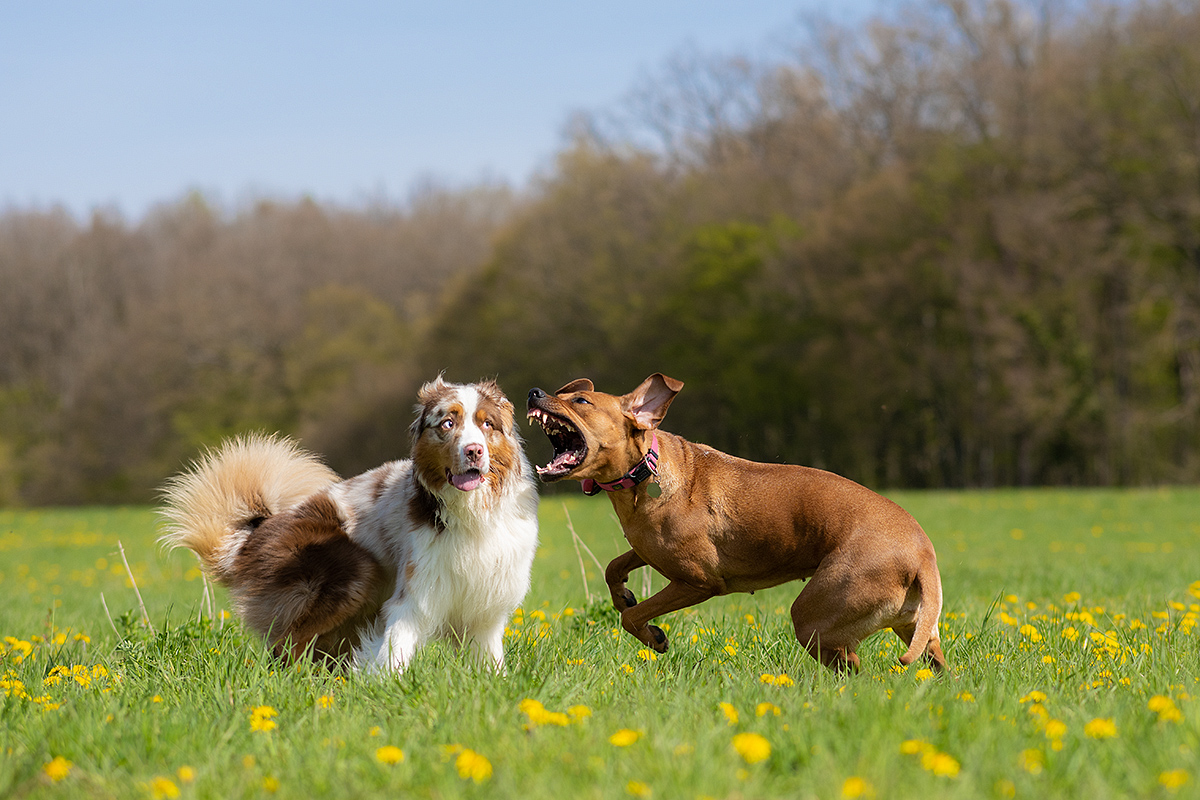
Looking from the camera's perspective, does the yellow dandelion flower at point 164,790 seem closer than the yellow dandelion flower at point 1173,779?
No

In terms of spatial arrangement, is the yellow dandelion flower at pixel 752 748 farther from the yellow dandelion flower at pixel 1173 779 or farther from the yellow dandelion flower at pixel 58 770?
the yellow dandelion flower at pixel 58 770

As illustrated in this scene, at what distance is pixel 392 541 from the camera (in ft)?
18.6

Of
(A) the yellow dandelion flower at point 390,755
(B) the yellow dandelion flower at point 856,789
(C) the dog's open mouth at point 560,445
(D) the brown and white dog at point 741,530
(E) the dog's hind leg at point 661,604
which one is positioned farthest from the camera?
(E) the dog's hind leg at point 661,604

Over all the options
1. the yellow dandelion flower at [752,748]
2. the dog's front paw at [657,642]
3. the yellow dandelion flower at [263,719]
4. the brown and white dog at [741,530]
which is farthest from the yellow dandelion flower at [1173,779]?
the yellow dandelion flower at [263,719]

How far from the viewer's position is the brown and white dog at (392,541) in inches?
210

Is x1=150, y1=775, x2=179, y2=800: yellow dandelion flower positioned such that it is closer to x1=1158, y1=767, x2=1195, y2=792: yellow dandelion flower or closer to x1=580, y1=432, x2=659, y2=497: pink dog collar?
x1=580, y1=432, x2=659, y2=497: pink dog collar

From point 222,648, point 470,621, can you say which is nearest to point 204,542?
point 222,648

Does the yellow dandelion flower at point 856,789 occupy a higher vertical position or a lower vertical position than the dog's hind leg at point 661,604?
higher

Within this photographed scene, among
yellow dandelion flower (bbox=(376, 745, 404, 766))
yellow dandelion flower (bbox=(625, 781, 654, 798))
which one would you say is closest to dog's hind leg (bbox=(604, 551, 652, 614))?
yellow dandelion flower (bbox=(376, 745, 404, 766))

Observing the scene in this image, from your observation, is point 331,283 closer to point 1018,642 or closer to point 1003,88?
point 1003,88

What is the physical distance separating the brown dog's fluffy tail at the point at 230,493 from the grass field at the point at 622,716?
1.51ft

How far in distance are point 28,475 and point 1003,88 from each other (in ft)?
178

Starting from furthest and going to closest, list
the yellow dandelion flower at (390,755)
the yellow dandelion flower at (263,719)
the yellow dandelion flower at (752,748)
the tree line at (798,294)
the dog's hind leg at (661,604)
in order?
1. the tree line at (798,294)
2. the dog's hind leg at (661,604)
3. the yellow dandelion flower at (263,719)
4. the yellow dandelion flower at (390,755)
5. the yellow dandelion flower at (752,748)

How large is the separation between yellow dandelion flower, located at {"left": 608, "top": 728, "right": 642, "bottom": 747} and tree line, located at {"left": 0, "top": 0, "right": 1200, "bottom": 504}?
14.9 meters
